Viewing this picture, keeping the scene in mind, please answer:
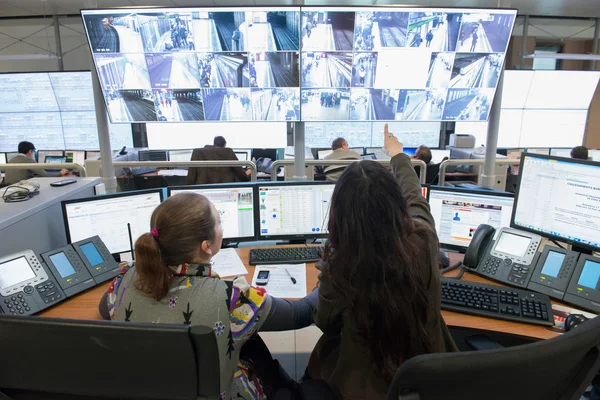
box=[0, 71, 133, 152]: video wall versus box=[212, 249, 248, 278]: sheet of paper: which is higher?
box=[0, 71, 133, 152]: video wall

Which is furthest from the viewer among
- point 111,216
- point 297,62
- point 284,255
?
point 297,62

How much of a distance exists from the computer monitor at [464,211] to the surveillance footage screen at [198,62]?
0.94 meters

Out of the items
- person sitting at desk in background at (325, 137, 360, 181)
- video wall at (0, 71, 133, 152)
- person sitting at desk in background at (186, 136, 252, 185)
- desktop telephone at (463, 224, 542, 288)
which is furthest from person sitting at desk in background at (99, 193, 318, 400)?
video wall at (0, 71, 133, 152)

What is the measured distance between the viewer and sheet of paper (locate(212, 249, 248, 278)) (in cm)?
175

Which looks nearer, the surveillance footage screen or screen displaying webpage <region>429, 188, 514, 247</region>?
screen displaying webpage <region>429, 188, 514, 247</region>

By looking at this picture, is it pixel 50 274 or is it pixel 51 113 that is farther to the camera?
pixel 51 113

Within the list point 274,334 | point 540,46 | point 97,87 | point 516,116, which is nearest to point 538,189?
point 274,334

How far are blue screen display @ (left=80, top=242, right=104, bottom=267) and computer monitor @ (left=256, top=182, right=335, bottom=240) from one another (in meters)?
0.72

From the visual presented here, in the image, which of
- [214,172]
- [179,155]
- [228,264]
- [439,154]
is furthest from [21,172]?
[439,154]

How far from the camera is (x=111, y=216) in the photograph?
5.82 ft

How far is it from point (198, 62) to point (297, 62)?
1.77 ft

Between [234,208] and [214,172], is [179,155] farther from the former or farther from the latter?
[234,208]

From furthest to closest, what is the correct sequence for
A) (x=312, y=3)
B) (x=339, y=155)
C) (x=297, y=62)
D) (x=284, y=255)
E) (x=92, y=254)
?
(x=312, y=3), (x=339, y=155), (x=297, y=62), (x=284, y=255), (x=92, y=254)

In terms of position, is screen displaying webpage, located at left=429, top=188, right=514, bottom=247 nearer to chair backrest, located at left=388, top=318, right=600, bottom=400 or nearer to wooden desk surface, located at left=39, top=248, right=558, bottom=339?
wooden desk surface, located at left=39, top=248, right=558, bottom=339
